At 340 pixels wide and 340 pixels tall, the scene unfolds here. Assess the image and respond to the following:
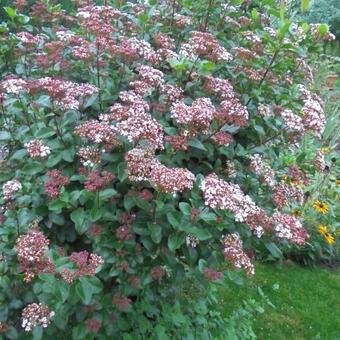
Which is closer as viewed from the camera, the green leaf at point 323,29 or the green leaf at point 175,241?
the green leaf at point 175,241

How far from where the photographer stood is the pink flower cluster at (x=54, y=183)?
2.09 m

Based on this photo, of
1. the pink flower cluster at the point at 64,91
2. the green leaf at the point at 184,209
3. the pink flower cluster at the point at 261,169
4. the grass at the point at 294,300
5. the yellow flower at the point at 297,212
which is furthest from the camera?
the yellow flower at the point at 297,212

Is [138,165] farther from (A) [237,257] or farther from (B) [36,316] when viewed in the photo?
(B) [36,316]

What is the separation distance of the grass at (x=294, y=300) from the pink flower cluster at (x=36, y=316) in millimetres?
1906

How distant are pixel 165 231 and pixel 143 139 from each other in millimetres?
370

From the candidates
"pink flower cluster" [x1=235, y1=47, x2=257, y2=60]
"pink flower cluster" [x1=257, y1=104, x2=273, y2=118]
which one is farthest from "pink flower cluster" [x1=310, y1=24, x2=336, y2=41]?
"pink flower cluster" [x1=257, y1=104, x2=273, y2=118]

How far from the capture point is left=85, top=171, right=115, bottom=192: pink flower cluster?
1998 mm

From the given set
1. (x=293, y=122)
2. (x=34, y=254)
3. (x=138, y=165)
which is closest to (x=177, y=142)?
(x=138, y=165)

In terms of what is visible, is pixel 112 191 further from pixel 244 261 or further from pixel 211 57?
pixel 211 57

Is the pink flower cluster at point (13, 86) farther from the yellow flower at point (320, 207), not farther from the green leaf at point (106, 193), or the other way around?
the yellow flower at point (320, 207)

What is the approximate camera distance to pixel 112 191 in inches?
81.0

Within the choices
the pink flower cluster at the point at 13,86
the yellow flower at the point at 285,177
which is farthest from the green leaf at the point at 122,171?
the yellow flower at the point at 285,177

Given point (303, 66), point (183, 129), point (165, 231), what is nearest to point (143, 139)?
point (183, 129)

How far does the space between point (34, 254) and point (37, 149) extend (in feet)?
1.47
